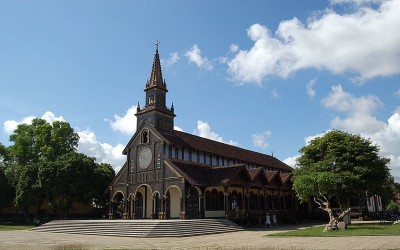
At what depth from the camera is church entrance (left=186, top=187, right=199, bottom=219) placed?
1465 inches

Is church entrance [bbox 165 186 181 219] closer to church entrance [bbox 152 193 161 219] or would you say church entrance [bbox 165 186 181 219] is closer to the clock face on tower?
church entrance [bbox 152 193 161 219]

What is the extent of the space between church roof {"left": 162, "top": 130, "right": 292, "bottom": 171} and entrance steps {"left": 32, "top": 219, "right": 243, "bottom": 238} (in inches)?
430

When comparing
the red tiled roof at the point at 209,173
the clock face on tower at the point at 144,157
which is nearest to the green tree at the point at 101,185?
the clock face on tower at the point at 144,157

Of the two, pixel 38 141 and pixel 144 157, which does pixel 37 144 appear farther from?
pixel 144 157

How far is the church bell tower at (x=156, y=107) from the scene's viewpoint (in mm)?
42594

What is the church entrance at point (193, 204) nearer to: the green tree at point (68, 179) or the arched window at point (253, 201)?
the arched window at point (253, 201)

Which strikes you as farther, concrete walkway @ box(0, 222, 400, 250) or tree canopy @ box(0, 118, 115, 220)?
tree canopy @ box(0, 118, 115, 220)

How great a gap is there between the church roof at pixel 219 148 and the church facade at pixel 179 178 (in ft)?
0.61

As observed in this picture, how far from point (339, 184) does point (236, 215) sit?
995cm

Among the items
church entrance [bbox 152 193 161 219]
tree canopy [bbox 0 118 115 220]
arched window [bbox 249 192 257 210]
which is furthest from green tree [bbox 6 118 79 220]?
arched window [bbox 249 192 257 210]

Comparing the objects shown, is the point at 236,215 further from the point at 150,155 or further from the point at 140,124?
the point at 140,124

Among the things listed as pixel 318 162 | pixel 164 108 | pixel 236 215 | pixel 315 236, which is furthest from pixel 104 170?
pixel 315 236

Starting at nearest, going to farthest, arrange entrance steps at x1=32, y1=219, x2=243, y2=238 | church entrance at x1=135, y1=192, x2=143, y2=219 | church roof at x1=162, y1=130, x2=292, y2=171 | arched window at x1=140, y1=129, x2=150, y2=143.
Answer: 1. entrance steps at x1=32, y1=219, x2=243, y2=238
2. arched window at x1=140, y1=129, x2=150, y2=143
3. church roof at x1=162, y1=130, x2=292, y2=171
4. church entrance at x1=135, y1=192, x2=143, y2=219

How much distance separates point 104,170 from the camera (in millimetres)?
48469
